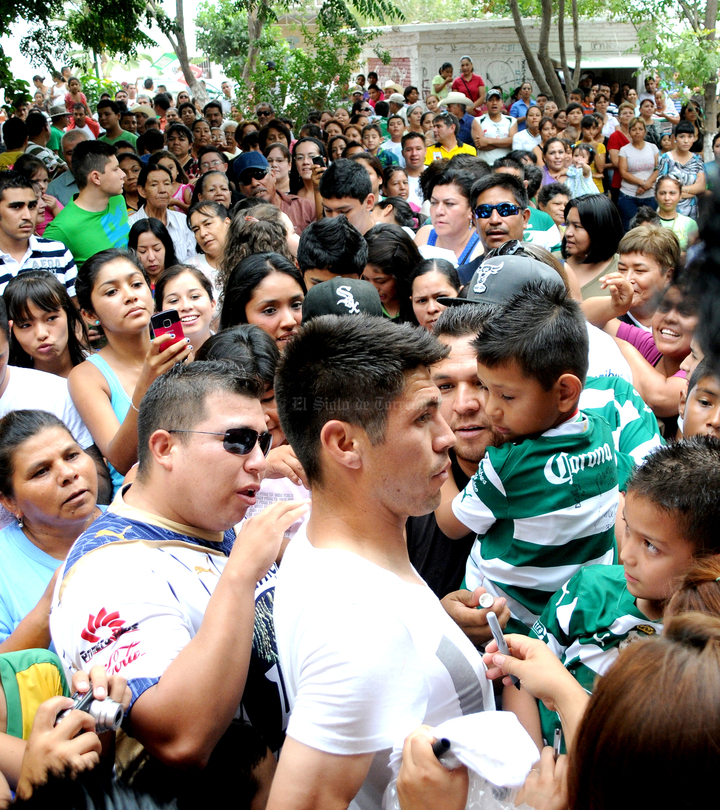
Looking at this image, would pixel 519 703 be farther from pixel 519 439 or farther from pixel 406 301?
pixel 406 301

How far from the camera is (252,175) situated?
668 cm

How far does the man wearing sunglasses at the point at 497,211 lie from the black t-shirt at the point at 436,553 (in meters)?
2.14

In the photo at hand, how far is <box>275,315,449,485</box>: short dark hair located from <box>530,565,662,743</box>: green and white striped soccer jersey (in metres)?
0.71

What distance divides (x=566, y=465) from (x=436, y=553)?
577 mm

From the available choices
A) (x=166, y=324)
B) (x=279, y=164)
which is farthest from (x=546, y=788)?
(x=279, y=164)

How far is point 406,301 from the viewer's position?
160 inches

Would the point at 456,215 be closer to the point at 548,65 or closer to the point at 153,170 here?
the point at 153,170

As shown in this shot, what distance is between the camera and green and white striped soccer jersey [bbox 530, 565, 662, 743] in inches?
69.2

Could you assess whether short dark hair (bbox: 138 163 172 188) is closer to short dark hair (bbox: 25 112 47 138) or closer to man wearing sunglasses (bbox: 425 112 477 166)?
short dark hair (bbox: 25 112 47 138)

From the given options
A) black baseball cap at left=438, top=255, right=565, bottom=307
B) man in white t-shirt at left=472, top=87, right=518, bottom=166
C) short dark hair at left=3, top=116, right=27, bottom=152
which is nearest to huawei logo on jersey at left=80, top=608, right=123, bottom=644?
black baseball cap at left=438, top=255, right=565, bottom=307

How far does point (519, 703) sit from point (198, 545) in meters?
0.92

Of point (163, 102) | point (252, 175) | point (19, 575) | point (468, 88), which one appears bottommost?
point (19, 575)

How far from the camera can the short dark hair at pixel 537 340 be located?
2.07 meters

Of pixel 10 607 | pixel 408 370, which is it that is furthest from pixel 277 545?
pixel 10 607
